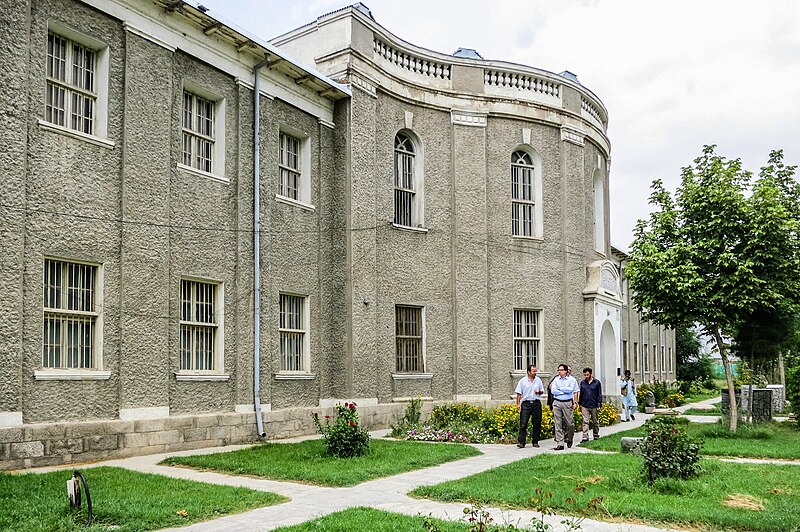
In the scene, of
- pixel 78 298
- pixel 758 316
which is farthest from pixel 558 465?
pixel 758 316

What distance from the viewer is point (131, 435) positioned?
13.5 m

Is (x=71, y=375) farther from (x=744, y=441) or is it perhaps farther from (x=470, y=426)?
(x=744, y=441)

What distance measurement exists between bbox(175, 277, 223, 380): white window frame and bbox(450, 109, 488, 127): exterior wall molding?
9861 millimetres

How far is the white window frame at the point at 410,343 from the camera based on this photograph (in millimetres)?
21109

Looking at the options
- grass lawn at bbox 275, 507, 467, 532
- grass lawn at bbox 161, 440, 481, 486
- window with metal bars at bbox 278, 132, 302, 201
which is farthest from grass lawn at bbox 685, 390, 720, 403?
grass lawn at bbox 275, 507, 467, 532

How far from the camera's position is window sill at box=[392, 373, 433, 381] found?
2069 cm

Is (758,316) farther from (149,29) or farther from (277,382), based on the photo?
(149,29)

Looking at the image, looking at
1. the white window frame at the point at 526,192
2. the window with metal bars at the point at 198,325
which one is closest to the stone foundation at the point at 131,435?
the window with metal bars at the point at 198,325

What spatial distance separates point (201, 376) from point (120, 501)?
6230 millimetres

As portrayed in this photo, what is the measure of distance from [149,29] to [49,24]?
209cm

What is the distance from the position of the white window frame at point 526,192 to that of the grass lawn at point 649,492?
1183cm

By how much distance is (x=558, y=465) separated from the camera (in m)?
12.9

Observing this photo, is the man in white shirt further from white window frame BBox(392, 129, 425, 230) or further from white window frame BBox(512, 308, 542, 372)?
white window frame BBox(392, 129, 425, 230)

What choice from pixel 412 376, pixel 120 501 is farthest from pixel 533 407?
A: pixel 120 501
